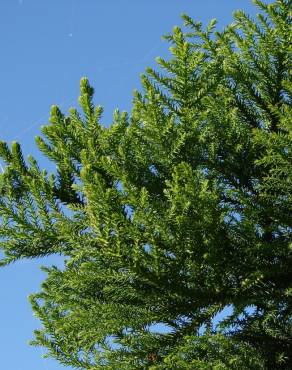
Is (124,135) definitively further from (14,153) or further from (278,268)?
(278,268)

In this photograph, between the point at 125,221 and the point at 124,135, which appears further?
the point at 124,135

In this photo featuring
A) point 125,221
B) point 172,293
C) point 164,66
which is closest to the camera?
point 125,221

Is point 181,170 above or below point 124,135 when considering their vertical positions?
below

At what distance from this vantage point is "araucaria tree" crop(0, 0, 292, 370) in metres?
5.20

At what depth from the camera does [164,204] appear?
18.9 ft

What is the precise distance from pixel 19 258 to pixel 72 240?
4.55 feet

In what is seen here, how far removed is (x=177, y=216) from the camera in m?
5.08

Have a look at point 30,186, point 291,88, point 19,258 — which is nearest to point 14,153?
point 30,186

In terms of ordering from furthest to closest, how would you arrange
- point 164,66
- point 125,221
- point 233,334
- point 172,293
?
point 164,66 < point 233,334 < point 172,293 < point 125,221

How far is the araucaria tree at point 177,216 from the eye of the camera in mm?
5199

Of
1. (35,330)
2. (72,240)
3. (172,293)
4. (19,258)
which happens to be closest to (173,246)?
(172,293)

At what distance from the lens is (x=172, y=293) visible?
535 centimetres

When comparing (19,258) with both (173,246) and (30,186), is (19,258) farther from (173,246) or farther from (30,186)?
(173,246)

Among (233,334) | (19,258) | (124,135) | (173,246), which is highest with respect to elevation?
(124,135)
